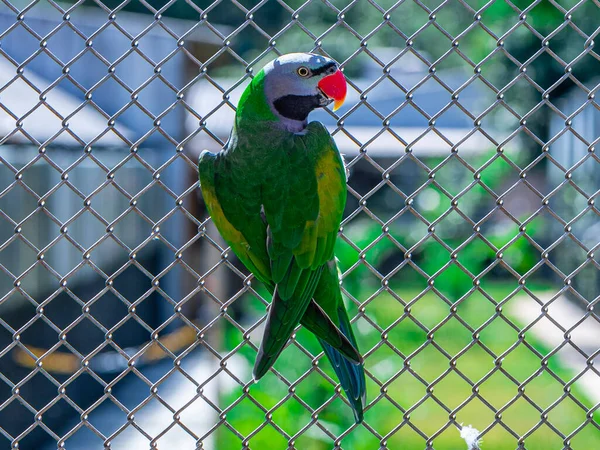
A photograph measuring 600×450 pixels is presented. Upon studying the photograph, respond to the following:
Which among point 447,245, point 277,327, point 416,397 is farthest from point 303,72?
point 416,397

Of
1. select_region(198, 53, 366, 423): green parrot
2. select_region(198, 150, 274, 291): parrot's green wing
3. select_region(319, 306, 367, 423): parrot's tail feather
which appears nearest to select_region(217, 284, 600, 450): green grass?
select_region(319, 306, 367, 423): parrot's tail feather

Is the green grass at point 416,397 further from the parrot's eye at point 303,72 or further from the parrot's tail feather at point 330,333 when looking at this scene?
the parrot's eye at point 303,72

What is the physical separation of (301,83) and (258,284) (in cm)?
688

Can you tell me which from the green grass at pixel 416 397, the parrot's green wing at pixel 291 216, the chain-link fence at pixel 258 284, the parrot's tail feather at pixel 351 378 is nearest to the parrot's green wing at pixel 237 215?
the parrot's green wing at pixel 291 216

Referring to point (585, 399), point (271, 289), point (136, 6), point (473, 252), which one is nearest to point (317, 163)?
point (271, 289)

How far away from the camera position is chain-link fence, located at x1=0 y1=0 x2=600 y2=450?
2039 millimetres

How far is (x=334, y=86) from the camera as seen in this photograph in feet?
5.82

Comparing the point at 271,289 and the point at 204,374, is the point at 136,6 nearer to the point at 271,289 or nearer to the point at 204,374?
the point at 204,374

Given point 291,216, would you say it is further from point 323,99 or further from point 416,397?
point 416,397

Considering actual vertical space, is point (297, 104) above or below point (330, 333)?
above

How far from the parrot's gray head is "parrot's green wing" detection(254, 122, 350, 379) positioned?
69 mm

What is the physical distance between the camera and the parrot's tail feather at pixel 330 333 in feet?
5.91

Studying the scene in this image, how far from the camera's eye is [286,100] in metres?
1.79

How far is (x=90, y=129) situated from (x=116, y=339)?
2.34 metres
